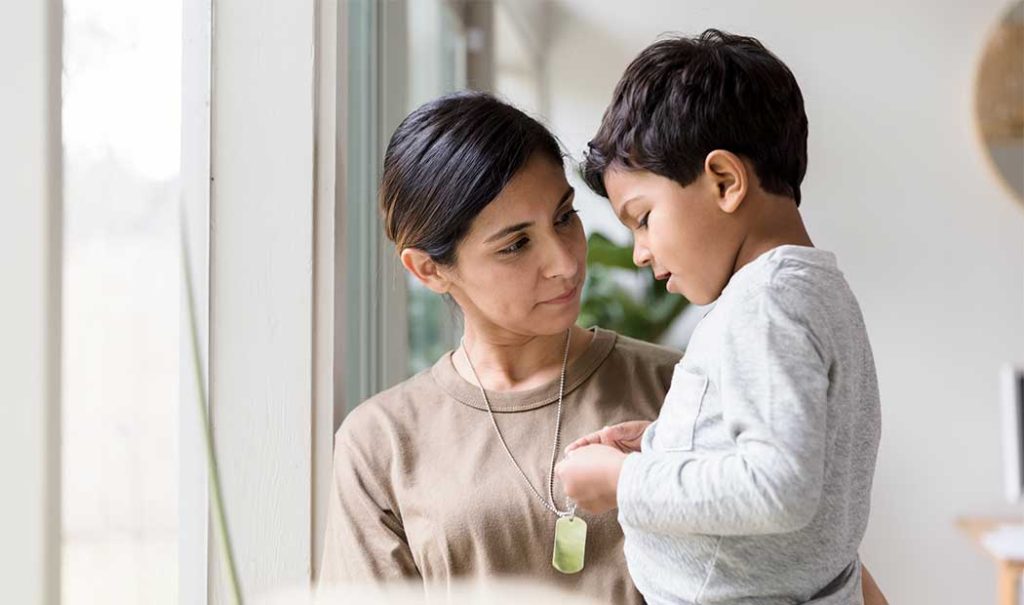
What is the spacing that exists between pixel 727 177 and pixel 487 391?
0.38 metres

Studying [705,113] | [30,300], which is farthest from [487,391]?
[30,300]

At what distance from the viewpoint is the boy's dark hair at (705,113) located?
859 mm

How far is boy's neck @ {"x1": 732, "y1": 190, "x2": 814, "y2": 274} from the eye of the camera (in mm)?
866

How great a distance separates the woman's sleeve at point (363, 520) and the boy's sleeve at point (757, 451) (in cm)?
37

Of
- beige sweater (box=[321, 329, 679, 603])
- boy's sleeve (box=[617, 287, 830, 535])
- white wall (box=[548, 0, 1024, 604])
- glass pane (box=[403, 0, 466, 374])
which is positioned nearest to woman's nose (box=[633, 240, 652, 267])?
boy's sleeve (box=[617, 287, 830, 535])

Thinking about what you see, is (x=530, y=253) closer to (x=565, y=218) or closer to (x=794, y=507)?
(x=565, y=218)

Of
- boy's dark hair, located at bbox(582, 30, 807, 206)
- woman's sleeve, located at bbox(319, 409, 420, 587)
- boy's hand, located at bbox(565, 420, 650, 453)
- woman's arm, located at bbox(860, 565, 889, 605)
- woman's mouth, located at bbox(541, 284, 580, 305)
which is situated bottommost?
woman's arm, located at bbox(860, 565, 889, 605)

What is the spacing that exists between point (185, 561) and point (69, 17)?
0.51m

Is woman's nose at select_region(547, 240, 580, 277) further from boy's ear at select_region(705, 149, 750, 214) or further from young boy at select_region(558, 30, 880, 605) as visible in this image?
boy's ear at select_region(705, 149, 750, 214)

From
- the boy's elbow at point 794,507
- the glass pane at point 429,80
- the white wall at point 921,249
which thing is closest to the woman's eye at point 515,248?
the boy's elbow at point 794,507

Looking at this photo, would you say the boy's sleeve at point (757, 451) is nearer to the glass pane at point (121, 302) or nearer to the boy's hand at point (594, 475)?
the boy's hand at point (594, 475)

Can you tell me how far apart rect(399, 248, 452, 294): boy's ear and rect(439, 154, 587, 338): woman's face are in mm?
27

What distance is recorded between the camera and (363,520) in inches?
42.9

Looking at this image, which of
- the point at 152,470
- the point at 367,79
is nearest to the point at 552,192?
the point at 152,470
